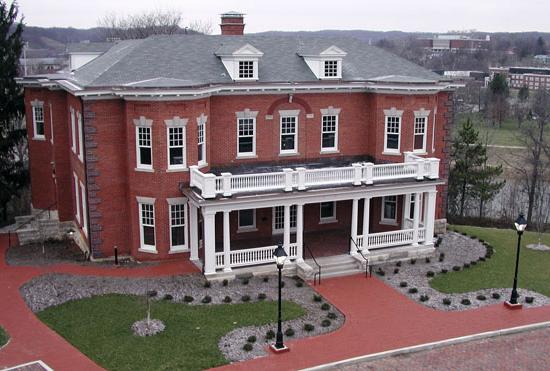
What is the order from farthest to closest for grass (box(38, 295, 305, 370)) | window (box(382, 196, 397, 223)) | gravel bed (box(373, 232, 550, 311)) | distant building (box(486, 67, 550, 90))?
distant building (box(486, 67, 550, 90)) → window (box(382, 196, 397, 223)) → gravel bed (box(373, 232, 550, 311)) → grass (box(38, 295, 305, 370))

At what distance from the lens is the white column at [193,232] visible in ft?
82.6

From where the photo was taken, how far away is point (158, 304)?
2131 cm

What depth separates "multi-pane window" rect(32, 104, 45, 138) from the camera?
31.7m

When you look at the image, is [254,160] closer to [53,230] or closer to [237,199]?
[237,199]

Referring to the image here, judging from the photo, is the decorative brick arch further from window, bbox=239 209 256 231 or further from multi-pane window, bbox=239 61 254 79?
window, bbox=239 209 256 231

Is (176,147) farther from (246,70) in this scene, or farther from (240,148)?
(246,70)

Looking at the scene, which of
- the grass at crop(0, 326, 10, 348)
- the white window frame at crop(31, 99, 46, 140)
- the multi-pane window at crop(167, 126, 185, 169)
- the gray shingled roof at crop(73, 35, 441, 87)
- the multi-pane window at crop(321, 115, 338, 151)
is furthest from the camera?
the white window frame at crop(31, 99, 46, 140)

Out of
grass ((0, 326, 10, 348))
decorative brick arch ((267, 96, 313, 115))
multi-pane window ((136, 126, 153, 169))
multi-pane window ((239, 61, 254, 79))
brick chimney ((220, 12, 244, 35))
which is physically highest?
brick chimney ((220, 12, 244, 35))

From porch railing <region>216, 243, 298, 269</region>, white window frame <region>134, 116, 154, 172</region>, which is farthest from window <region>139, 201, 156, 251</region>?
porch railing <region>216, 243, 298, 269</region>

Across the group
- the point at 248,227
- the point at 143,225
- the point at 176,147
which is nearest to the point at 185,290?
the point at 143,225

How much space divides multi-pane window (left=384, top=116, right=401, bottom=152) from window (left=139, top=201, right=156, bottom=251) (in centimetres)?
1173

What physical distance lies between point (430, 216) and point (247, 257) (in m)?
8.91

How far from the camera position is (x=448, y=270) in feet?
84.8

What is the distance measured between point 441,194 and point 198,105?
14.9 metres
